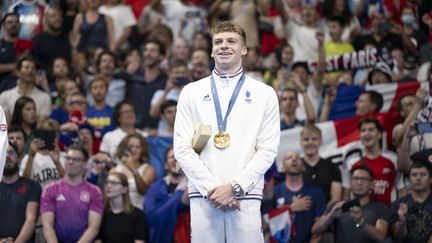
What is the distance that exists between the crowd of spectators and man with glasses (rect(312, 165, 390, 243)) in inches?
0.5

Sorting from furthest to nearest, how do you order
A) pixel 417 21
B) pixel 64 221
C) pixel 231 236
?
pixel 417 21 < pixel 64 221 < pixel 231 236

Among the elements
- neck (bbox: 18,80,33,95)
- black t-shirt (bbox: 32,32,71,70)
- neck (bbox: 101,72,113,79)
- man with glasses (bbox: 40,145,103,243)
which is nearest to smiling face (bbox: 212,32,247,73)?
man with glasses (bbox: 40,145,103,243)

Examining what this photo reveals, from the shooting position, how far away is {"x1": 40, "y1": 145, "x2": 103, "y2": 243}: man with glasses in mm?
14203

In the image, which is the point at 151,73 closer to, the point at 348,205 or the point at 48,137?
the point at 48,137

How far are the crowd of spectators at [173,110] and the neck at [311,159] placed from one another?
0.05ft

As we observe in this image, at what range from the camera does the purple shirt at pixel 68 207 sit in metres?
14.2

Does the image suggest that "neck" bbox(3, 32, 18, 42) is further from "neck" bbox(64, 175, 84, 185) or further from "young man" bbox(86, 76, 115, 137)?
"neck" bbox(64, 175, 84, 185)

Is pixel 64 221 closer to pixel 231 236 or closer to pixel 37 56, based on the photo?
pixel 231 236

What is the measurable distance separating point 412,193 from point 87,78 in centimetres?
624

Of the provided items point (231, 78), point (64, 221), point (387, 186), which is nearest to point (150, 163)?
point (64, 221)

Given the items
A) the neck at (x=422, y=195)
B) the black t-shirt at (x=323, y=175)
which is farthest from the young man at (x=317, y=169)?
the neck at (x=422, y=195)

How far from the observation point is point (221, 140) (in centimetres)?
1107

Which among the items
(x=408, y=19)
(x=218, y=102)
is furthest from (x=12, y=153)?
(x=408, y=19)

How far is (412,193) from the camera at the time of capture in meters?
14.3
